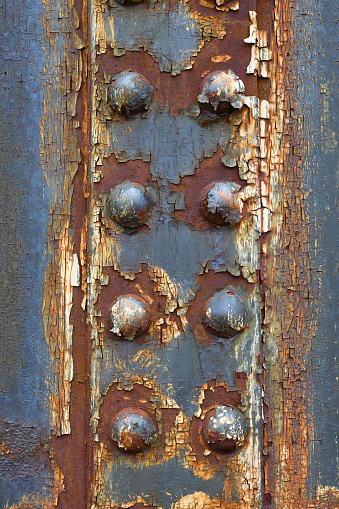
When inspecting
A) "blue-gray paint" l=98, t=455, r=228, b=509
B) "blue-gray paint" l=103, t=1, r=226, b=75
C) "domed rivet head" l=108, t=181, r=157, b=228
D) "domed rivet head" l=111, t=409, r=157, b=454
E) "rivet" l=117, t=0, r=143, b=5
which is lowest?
"blue-gray paint" l=98, t=455, r=228, b=509

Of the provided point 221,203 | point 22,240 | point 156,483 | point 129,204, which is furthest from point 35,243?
point 156,483

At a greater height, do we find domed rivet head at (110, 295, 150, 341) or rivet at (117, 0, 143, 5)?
rivet at (117, 0, 143, 5)

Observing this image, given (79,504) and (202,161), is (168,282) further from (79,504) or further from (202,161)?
(79,504)

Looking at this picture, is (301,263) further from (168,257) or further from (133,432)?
(133,432)

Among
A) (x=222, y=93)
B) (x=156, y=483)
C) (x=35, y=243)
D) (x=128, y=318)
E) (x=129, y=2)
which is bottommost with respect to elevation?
(x=156, y=483)

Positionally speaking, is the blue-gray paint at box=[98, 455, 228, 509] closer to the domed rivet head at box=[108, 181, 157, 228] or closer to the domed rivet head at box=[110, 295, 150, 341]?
the domed rivet head at box=[110, 295, 150, 341]

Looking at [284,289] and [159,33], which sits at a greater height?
[159,33]

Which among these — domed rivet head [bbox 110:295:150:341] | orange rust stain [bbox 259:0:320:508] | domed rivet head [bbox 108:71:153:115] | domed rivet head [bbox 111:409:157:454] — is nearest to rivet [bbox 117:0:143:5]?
domed rivet head [bbox 108:71:153:115]
